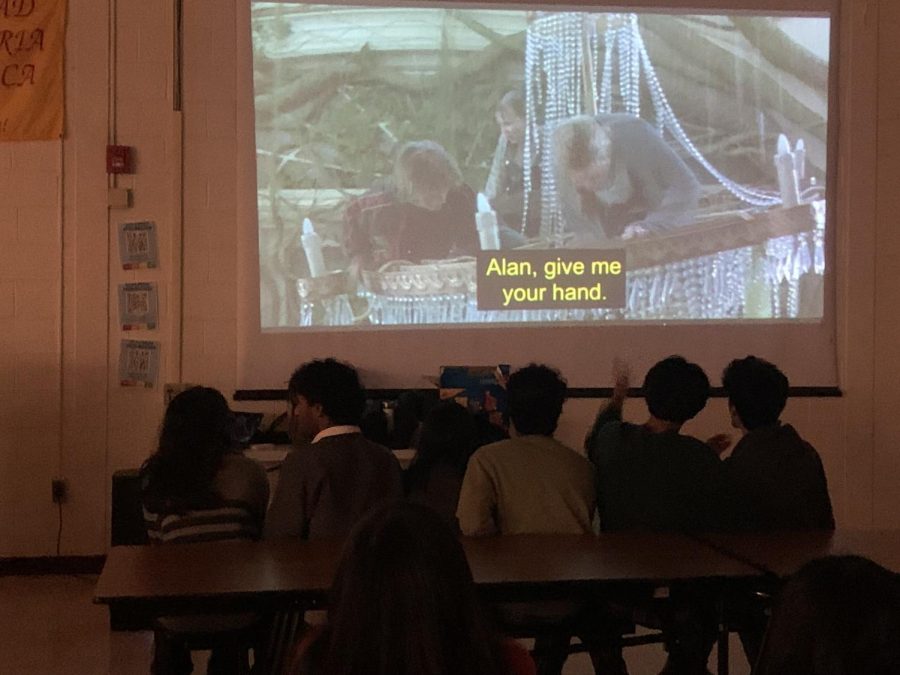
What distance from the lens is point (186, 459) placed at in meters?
2.95

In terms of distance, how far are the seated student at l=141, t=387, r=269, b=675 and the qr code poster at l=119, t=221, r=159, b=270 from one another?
2.61 meters

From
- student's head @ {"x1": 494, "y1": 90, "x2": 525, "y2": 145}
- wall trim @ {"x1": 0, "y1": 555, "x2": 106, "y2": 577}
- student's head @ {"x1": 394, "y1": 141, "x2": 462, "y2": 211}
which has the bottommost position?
wall trim @ {"x1": 0, "y1": 555, "x2": 106, "y2": 577}

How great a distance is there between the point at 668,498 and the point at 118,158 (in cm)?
340

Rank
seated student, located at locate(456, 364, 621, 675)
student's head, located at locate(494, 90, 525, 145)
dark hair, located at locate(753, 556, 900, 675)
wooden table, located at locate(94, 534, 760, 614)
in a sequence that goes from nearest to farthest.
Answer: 1. dark hair, located at locate(753, 556, 900, 675)
2. wooden table, located at locate(94, 534, 760, 614)
3. seated student, located at locate(456, 364, 621, 675)
4. student's head, located at locate(494, 90, 525, 145)

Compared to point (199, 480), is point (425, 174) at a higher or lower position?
higher

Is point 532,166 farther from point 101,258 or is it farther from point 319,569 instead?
point 319,569

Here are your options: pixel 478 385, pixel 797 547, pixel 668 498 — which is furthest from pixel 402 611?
pixel 478 385

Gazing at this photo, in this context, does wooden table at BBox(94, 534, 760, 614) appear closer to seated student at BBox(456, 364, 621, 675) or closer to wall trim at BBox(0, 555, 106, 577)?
seated student at BBox(456, 364, 621, 675)

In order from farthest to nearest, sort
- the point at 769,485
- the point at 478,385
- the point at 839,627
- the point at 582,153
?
the point at 582,153, the point at 478,385, the point at 769,485, the point at 839,627

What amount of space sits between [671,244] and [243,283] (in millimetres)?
2112

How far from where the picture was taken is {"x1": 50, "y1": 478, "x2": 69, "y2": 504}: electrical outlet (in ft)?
18.1

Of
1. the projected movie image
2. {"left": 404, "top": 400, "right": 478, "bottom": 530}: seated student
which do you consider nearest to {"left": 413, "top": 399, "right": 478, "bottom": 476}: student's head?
{"left": 404, "top": 400, "right": 478, "bottom": 530}: seated student

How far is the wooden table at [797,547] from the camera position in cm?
270

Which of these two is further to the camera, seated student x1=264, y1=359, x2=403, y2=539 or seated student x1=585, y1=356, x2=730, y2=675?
seated student x1=585, y1=356, x2=730, y2=675
